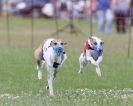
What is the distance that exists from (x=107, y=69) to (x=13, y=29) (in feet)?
67.8

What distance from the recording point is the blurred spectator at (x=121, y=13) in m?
37.6

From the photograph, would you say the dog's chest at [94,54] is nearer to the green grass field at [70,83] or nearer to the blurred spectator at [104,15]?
the green grass field at [70,83]

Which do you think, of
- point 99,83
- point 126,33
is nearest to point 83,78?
point 99,83

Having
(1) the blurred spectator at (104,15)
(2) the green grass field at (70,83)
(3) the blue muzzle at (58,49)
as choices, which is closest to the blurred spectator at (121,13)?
(1) the blurred spectator at (104,15)

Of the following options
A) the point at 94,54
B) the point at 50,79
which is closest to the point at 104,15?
the point at 94,54

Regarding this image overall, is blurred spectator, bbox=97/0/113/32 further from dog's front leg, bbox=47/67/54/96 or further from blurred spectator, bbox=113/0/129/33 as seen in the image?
dog's front leg, bbox=47/67/54/96

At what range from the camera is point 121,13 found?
38.9 meters

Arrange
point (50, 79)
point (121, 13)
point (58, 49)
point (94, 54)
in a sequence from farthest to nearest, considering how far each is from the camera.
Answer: point (121, 13)
point (94, 54)
point (50, 79)
point (58, 49)

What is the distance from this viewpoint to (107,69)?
1967cm

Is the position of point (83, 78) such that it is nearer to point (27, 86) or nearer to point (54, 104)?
point (27, 86)

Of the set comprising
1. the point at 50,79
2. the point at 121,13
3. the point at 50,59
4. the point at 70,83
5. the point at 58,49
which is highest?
the point at 58,49

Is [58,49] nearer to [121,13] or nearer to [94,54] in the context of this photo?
[94,54]

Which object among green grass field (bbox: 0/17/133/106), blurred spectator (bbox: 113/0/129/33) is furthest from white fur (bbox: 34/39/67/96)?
blurred spectator (bbox: 113/0/129/33)

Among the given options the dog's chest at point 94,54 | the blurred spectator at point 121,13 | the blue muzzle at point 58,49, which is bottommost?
the blurred spectator at point 121,13
